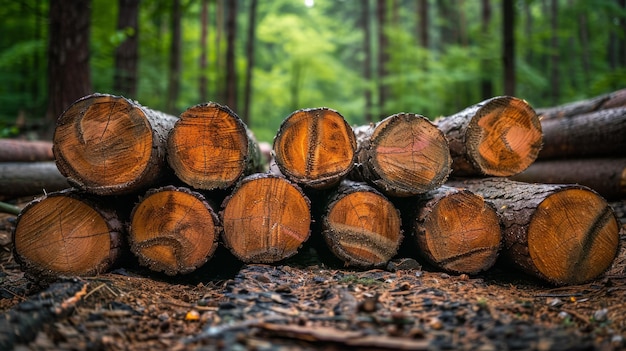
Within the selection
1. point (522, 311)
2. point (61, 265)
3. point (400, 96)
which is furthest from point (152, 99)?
point (522, 311)

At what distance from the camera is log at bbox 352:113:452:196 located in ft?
10.7

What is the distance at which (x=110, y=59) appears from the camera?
401 inches

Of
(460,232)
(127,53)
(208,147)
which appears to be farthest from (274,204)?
(127,53)

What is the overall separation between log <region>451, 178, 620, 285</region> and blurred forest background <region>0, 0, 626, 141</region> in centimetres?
495

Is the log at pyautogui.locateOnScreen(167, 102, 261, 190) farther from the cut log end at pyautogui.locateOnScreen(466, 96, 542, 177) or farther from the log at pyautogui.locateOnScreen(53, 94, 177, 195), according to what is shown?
the cut log end at pyautogui.locateOnScreen(466, 96, 542, 177)

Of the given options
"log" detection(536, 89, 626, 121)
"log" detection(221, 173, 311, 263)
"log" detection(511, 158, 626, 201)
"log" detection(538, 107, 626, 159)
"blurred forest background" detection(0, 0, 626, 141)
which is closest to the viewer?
"log" detection(221, 173, 311, 263)

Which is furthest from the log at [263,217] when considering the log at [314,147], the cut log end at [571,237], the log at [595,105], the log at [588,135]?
the log at [595,105]

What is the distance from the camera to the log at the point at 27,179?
15.8ft

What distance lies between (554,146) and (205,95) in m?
11.1

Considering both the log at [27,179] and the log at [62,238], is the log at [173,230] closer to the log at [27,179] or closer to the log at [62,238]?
the log at [62,238]

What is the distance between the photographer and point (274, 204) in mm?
3150

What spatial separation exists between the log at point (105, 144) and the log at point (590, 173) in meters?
4.96

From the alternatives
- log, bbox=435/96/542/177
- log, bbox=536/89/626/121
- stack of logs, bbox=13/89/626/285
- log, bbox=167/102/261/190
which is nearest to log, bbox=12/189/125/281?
stack of logs, bbox=13/89/626/285

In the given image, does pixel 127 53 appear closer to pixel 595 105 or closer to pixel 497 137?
pixel 497 137
